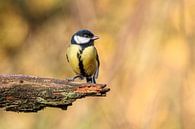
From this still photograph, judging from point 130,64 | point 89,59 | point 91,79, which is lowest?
point 130,64

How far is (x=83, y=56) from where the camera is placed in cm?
289

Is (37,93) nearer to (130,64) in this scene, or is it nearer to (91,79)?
(91,79)

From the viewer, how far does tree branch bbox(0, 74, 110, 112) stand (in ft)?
8.29

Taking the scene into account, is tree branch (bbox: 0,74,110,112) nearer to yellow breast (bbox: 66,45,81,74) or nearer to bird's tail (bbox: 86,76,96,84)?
yellow breast (bbox: 66,45,81,74)

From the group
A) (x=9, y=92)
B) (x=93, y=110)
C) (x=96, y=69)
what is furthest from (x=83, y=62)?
(x=93, y=110)

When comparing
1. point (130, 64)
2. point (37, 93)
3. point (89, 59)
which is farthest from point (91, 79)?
point (130, 64)

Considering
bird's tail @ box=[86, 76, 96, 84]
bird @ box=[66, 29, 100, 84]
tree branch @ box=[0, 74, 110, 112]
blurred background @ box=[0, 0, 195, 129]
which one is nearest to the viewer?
tree branch @ box=[0, 74, 110, 112]

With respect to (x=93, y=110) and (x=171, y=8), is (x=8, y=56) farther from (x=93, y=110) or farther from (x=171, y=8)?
(x=171, y=8)

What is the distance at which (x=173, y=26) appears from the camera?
15.7 ft

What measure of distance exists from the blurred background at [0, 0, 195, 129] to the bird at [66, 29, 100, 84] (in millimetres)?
1563

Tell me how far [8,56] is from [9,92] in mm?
3735

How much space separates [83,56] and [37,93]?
1.35 ft

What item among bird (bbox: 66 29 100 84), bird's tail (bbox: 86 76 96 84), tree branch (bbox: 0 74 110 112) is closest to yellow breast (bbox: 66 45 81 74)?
bird (bbox: 66 29 100 84)

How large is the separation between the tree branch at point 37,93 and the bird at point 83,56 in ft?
1.09
